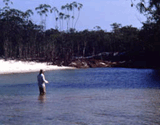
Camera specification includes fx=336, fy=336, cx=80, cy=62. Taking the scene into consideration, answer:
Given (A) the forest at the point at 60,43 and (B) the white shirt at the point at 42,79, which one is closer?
(B) the white shirt at the point at 42,79

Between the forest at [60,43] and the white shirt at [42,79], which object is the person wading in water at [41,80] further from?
the forest at [60,43]

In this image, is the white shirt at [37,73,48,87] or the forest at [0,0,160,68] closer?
the white shirt at [37,73,48,87]

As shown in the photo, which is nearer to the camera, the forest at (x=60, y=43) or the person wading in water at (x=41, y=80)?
the person wading in water at (x=41, y=80)

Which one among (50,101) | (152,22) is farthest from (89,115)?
(152,22)

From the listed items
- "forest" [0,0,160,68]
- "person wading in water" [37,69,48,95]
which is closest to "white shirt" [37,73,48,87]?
"person wading in water" [37,69,48,95]

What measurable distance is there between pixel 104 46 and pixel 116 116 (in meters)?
71.6

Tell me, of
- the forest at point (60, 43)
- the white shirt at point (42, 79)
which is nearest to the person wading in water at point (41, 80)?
the white shirt at point (42, 79)

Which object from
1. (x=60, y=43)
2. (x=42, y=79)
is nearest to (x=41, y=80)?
(x=42, y=79)

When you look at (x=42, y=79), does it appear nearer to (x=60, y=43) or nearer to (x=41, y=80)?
(x=41, y=80)

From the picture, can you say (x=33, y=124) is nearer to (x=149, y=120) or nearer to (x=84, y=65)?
(x=149, y=120)

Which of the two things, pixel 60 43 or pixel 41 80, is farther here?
pixel 60 43

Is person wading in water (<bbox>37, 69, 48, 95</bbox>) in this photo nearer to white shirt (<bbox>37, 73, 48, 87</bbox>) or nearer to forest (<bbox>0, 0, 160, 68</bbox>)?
white shirt (<bbox>37, 73, 48, 87</bbox>)

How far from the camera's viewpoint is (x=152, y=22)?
109 feet

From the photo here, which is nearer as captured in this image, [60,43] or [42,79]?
[42,79]
